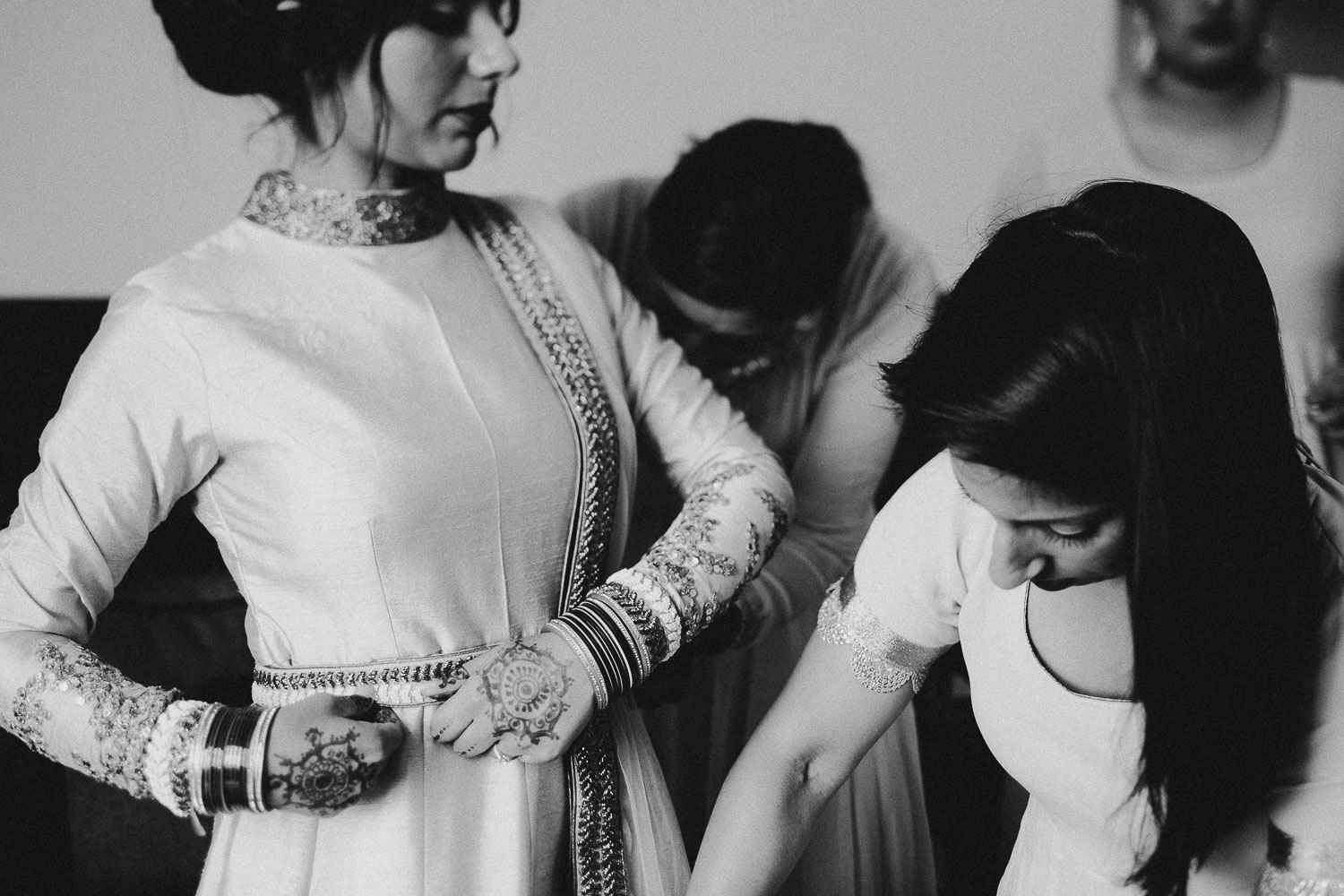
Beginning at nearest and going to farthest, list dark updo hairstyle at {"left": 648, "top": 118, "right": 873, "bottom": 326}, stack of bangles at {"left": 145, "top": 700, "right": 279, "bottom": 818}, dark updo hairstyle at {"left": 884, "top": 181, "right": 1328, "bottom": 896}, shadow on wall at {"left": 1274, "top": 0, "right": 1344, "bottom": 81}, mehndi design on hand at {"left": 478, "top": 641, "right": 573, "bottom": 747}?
dark updo hairstyle at {"left": 884, "top": 181, "right": 1328, "bottom": 896} < stack of bangles at {"left": 145, "top": 700, "right": 279, "bottom": 818} < mehndi design on hand at {"left": 478, "top": 641, "right": 573, "bottom": 747} < dark updo hairstyle at {"left": 648, "top": 118, "right": 873, "bottom": 326} < shadow on wall at {"left": 1274, "top": 0, "right": 1344, "bottom": 81}

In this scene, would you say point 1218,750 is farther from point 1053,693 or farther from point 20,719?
point 20,719

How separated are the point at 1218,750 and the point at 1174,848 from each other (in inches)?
3.6

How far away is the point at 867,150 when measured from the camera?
171 centimetres

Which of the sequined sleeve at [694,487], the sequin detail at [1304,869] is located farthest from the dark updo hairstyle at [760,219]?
the sequin detail at [1304,869]

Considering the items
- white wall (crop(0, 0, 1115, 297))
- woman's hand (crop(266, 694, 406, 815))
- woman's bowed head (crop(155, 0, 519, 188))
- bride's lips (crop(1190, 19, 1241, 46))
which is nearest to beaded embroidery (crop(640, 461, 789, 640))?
woman's hand (crop(266, 694, 406, 815))

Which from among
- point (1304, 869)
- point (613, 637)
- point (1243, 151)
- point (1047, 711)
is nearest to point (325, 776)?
point (613, 637)

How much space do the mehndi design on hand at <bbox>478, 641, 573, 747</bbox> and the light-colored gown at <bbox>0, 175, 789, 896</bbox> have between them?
5 cm

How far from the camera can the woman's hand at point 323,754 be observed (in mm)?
870

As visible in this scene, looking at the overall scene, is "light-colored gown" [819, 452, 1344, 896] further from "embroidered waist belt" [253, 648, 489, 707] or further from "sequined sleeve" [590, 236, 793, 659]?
"embroidered waist belt" [253, 648, 489, 707]

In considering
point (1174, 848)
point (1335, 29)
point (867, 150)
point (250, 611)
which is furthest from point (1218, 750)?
point (1335, 29)

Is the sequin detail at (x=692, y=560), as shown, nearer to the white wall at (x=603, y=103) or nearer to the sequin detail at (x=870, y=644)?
the sequin detail at (x=870, y=644)

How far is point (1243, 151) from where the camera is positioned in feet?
5.80

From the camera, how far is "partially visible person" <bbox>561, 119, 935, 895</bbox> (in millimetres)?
1457

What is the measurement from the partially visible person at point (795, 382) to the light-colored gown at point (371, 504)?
14.4 inches
